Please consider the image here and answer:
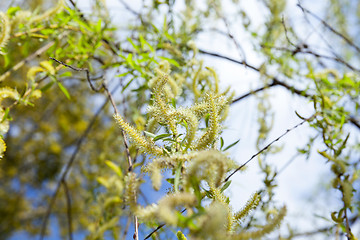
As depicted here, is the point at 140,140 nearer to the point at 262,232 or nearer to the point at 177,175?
the point at 177,175

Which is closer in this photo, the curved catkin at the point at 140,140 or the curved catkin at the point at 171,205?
the curved catkin at the point at 171,205

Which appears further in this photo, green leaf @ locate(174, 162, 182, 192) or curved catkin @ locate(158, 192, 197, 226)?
green leaf @ locate(174, 162, 182, 192)

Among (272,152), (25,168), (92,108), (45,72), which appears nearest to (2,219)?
(25,168)

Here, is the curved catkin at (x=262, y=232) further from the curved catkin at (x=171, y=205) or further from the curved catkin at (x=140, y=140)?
the curved catkin at (x=140, y=140)

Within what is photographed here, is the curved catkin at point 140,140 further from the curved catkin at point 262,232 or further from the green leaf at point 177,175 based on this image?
the curved catkin at point 262,232

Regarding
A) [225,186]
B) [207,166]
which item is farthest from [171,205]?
[225,186]

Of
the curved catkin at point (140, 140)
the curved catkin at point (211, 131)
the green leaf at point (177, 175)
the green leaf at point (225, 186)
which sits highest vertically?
the curved catkin at point (140, 140)

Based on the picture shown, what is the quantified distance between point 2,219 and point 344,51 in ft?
8.15

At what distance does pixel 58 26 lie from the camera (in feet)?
2.77

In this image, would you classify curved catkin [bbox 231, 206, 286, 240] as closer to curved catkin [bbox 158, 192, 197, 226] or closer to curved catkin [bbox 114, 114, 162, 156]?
curved catkin [bbox 158, 192, 197, 226]

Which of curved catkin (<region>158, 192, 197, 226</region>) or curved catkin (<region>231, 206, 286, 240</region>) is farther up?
curved catkin (<region>158, 192, 197, 226</region>)

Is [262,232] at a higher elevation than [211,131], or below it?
below

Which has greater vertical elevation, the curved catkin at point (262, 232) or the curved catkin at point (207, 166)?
the curved catkin at point (207, 166)

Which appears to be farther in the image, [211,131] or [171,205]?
[211,131]
